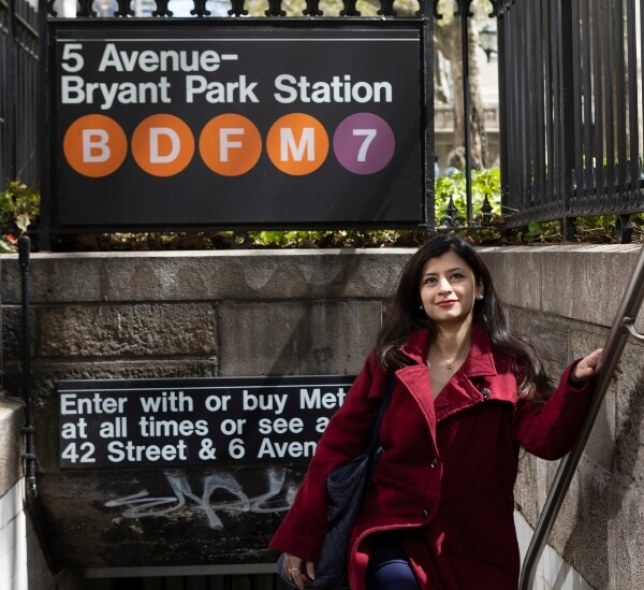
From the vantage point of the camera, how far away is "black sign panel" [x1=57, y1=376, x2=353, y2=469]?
20.4 ft

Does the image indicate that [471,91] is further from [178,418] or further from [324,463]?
[324,463]

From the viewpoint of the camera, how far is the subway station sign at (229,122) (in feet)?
21.1

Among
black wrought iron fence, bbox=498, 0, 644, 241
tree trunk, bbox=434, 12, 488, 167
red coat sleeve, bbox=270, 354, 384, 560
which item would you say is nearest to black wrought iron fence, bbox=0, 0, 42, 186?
black wrought iron fence, bbox=498, 0, 644, 241

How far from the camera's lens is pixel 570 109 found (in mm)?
4859

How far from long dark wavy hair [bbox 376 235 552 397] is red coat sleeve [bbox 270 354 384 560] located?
0.08 metres

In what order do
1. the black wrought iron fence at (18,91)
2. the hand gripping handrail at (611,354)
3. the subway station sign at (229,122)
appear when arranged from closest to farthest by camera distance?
the hand gripping handrail at (611,354) < the subway station sign at (229,122) < the black wrought iron fence at (18,91)

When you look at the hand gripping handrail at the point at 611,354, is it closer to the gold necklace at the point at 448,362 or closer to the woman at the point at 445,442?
the woman at the point at 445,442

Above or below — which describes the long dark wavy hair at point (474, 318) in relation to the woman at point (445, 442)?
above

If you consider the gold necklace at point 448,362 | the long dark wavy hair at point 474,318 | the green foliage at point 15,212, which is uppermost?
the green foliage at point 15,212

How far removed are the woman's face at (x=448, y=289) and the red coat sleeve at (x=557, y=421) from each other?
1.28ft

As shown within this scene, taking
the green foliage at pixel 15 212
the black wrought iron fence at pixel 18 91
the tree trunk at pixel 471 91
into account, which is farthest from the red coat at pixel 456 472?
the tree trunk at pixel 471 91

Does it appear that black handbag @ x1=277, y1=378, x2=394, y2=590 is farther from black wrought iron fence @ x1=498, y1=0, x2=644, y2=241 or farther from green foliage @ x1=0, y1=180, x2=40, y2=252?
green foliage @ x1=0, y1=180, x2=40, y2=252

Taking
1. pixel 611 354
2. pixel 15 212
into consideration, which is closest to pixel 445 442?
pixel 611 354

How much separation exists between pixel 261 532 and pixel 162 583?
207 cm
